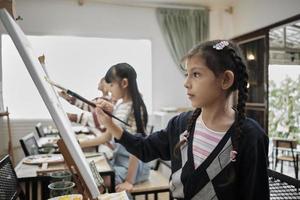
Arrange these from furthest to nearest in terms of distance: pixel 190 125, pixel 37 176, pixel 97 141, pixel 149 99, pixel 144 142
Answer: pixel 149 99 → pixel 97 141 → pixel 37 176 → pixel 144 142 → pixel 190 125

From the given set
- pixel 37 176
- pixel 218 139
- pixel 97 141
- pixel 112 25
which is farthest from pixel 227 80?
pixel 112 25

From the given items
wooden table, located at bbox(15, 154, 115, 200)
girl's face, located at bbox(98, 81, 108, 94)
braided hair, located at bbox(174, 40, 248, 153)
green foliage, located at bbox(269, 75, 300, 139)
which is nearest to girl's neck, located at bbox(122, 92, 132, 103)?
girl's face, located at bbox(98, 81, 108, 94)

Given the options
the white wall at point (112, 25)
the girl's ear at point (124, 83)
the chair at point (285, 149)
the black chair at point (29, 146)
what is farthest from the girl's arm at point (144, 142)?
the white wall at point (112, 25)

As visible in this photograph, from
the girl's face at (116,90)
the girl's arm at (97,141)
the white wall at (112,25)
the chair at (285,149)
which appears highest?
the white wall at (112,25)

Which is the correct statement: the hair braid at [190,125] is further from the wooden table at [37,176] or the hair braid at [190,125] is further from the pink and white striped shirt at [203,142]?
the wooden table at [37,176]

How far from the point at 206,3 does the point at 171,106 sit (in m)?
1.66

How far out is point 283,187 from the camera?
1.24 meters

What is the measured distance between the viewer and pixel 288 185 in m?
1.23

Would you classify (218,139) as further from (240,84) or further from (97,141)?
(97,141)

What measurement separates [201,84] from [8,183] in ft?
2.91

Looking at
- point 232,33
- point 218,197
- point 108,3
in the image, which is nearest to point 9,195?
point 218,197

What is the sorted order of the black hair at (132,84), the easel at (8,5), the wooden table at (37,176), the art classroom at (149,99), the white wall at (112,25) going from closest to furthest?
the easel at (8,5) → the art classroom at (149,99) → the wooden table at (37,176) → the black hair at (132,84) → the white wall at (112,25)

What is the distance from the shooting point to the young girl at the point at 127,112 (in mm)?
1550

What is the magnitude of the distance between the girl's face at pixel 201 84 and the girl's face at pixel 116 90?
28.7 inches
